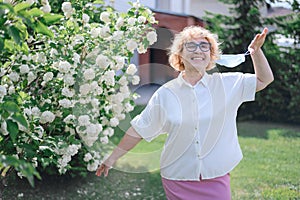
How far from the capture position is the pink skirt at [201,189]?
9.35 ft

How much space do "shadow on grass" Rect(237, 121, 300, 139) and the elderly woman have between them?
5.90m

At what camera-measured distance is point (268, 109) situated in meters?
10.4

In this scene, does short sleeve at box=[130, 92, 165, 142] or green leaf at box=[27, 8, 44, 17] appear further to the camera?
short sleeve at box=[130, 92, 165, 142]

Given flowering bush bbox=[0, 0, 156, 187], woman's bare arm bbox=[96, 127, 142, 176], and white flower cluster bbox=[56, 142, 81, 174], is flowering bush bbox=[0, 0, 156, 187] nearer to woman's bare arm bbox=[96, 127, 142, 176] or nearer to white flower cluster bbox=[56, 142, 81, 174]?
white flower cluster bbox=[56, 142, 81, 174]

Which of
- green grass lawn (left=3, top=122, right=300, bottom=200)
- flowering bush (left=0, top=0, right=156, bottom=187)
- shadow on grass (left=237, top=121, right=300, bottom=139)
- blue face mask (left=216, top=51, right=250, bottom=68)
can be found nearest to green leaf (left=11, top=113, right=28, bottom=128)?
flowering bush (left=0, top=0, right=156, bottom=187)

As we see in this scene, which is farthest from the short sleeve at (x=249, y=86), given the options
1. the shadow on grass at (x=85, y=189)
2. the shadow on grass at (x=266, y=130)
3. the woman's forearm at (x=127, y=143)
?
the shadow on grass at (x=266, y=130)

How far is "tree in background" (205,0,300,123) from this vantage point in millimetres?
10195

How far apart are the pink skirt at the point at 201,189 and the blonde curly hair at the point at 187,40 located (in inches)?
24.4

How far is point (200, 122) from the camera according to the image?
2789 mm

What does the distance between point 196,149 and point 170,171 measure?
0.20 m

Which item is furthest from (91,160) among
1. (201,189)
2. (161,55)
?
(161,55)

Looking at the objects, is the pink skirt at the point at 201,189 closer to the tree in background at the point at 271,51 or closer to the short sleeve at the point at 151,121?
the short sleeve at the point at 151,121

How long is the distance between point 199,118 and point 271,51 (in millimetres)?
7852

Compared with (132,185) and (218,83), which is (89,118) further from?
(132,185)
